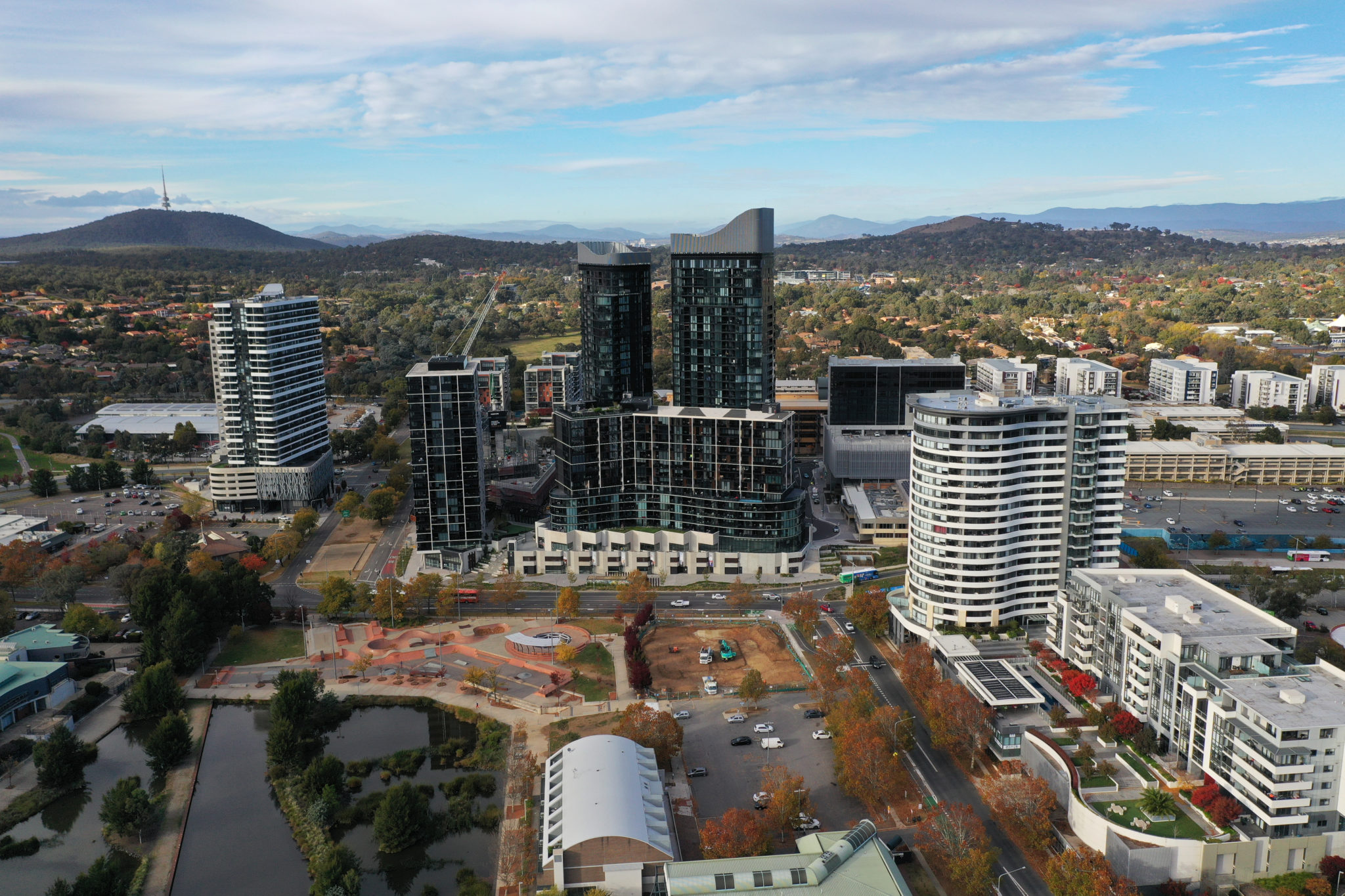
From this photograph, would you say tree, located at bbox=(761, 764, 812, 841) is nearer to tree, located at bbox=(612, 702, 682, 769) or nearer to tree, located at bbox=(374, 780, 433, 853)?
tree, located at bbox=(612, 702, 682, 769)

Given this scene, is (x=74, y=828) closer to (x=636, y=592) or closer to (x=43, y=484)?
A: (x=636, y=592)

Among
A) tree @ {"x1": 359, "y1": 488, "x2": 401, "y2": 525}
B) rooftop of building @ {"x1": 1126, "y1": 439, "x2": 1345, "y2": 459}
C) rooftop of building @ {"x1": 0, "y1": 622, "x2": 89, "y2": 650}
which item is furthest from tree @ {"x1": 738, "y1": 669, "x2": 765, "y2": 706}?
rooftop of building @ {"x1": 1126, "y1": 439, "x2": 1345, "y2": 459}

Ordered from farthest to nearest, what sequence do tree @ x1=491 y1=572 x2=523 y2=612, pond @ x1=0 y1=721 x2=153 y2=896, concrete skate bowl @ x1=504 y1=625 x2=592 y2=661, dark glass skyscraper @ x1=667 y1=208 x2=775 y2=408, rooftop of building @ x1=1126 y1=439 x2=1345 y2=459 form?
1. rooftop of building @ x1=1126 y1=439 x2=1345 y2=459
2. dark glass skyscraper @ x1=667 y1=208 x2=775 y2=408
3. tree @ x1=491 y1=572 x2=523 y2=612
4. concrete skate bowl @ x1=504 y1=625 x2=592 y2=661
5. pond @ x1=0 y1=721 x2=153 y2=896

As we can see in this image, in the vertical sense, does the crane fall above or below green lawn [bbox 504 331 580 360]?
above

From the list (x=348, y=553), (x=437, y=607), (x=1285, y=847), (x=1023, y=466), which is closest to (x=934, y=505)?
(x=1023, y=466)

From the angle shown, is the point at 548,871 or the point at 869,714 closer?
the point at 548,871

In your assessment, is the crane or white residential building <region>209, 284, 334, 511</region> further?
the crane

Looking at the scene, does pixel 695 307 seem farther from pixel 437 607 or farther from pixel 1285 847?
pixel 1285 847
